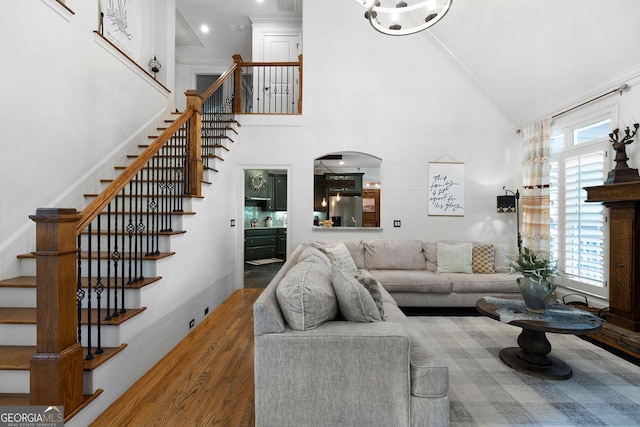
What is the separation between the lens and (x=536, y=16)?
133 inches

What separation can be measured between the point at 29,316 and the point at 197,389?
4.19ft

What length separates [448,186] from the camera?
4.84m

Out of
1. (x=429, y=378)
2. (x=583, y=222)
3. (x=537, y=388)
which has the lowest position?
(x=537, y=388)

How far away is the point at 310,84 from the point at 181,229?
10.9 ft

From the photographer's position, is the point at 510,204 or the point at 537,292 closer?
the point at 537,292

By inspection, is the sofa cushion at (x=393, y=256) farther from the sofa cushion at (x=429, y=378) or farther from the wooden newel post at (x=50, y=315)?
the wooden newel post at (x=50, y=315)

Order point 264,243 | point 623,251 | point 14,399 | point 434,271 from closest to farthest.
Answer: point 14,399
point 623,251
point 434,271
point 264,243

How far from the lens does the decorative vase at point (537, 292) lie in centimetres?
240

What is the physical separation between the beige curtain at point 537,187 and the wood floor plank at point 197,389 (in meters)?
4.18

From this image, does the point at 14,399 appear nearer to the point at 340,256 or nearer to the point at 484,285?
the point at 340,256

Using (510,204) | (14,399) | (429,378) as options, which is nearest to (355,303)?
(429,378)

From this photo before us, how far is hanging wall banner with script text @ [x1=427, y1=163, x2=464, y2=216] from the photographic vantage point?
15.8ft

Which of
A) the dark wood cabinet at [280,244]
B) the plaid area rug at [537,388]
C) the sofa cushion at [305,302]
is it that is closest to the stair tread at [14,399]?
the sofa cushion at [305,302]

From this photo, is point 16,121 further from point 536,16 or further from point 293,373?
point 536,16
